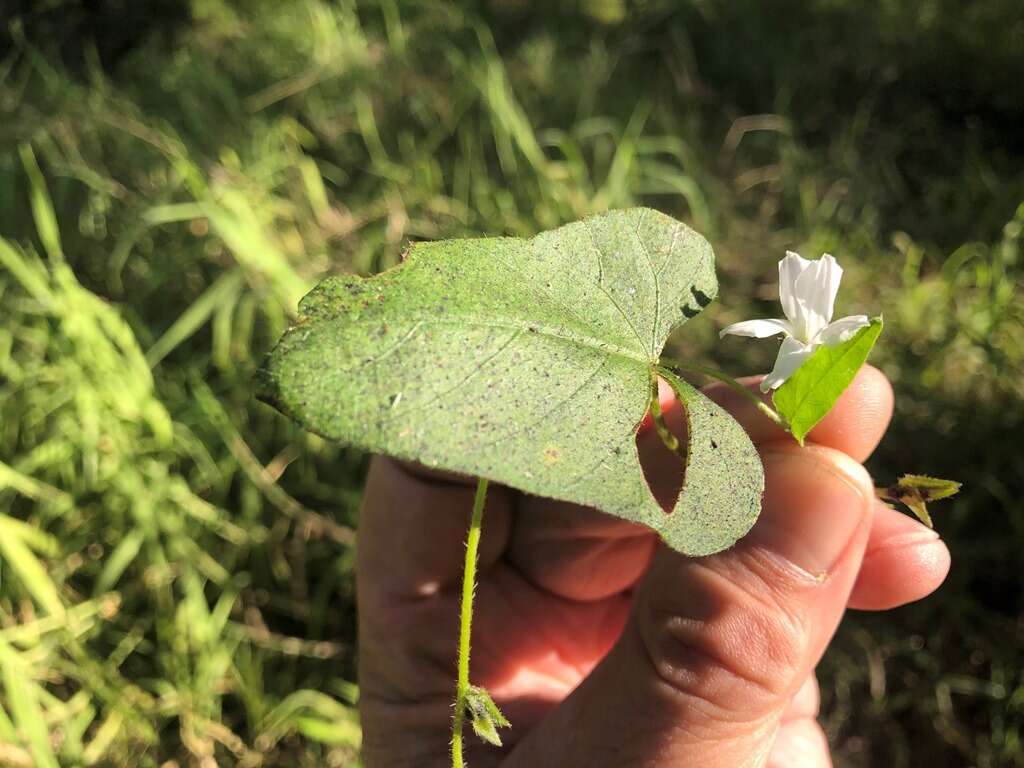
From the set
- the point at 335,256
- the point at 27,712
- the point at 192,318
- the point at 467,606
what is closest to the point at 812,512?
the point at 467,606

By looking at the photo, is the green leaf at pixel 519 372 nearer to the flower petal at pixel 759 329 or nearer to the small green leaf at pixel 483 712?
the flower petal at pixel 759 329

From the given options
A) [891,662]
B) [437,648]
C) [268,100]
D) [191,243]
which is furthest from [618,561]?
[268,100]

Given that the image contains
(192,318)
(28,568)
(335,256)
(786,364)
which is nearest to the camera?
(786,364)

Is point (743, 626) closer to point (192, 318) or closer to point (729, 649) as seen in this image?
point (729, 649)

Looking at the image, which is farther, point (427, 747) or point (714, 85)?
point (714, 85)

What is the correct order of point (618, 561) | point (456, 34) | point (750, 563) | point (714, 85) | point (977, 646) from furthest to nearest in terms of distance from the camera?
point (456, 34)
point (714, 85)
point (977, 646)
point (618, 561)
point (750, 563)

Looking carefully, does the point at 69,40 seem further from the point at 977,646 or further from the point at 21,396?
the point at 977,646

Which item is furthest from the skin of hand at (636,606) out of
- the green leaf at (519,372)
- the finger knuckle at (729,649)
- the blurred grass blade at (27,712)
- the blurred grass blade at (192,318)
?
the blurred grass blade at (192,318)
